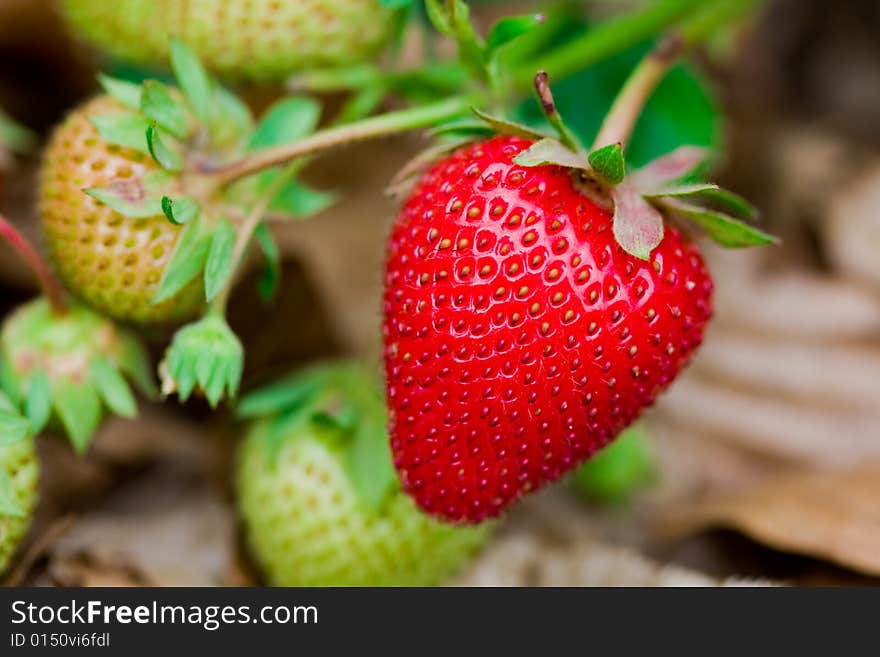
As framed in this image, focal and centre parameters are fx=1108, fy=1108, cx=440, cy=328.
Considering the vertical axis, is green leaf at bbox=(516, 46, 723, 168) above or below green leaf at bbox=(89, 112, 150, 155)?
below

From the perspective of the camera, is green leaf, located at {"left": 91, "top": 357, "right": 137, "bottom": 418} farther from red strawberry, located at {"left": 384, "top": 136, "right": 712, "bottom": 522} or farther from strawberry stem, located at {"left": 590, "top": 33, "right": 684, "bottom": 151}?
strawberry stem, located at {"left": 590, "top": 33, "right": 684, "bottom": 151}

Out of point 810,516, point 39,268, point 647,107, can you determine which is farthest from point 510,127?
point 647,107

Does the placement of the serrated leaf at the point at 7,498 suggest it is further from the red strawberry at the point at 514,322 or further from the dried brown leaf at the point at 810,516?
the dried brown leaf at the point at 810,516

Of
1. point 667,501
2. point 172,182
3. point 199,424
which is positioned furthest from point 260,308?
point 667,501

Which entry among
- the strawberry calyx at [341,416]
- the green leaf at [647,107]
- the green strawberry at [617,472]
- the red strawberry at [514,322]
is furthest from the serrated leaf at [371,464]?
the green leaf at [647,107]

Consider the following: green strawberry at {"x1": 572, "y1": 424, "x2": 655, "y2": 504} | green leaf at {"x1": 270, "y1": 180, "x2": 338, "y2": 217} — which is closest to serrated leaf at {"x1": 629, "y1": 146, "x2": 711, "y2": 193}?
green leaf at {"x1": 270, "y1": 180, "x2": 338, "y2": 217}
